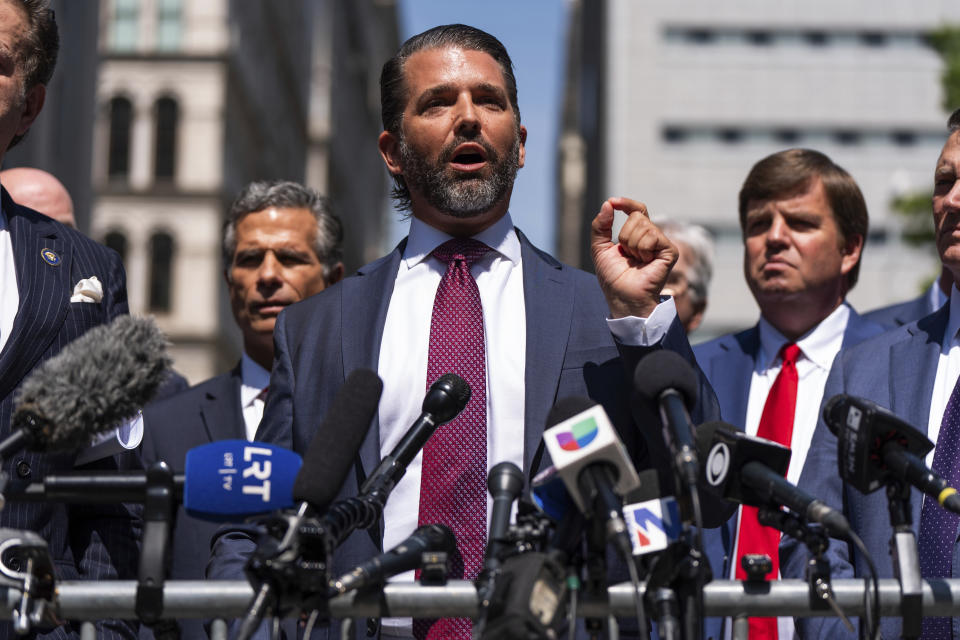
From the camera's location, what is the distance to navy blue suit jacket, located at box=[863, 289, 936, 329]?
21.5 feet

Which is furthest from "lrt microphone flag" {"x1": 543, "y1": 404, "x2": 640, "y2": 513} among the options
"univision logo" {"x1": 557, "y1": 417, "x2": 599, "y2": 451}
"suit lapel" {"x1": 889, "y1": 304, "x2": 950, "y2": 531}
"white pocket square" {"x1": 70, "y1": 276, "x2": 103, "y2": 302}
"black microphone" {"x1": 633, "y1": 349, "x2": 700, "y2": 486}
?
"white pocket square" {"x1": 70, "y1": 276, "x2": 103, "y2": 302}

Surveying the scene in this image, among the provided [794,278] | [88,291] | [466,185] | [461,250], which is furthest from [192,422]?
[794,278]

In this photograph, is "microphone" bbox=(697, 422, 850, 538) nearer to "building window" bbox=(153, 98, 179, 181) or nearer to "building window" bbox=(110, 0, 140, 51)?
"building window" bbox=(153, 98, 179, 181)

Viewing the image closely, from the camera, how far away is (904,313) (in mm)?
6688

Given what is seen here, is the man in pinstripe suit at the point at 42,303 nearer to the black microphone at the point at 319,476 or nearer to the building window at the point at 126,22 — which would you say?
the black microphone at the point at 319,476

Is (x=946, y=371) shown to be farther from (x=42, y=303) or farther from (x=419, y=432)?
(x=42, y=303)

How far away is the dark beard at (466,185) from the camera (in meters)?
4.09

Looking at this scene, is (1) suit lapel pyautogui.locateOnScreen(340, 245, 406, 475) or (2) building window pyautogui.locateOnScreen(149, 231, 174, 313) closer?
(1) suit lapel pyautogui.locateOnScreen(340, 245, 406, 475)

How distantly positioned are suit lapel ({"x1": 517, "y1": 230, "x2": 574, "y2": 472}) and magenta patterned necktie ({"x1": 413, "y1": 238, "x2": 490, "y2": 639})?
0.13 meters

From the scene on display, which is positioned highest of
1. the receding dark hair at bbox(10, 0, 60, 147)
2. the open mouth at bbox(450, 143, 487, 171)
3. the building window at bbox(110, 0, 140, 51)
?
the building window at bbox(110, 0, 140, 51)

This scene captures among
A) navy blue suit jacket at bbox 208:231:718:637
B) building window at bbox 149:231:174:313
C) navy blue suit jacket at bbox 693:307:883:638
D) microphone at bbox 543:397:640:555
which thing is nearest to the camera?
microphone at bbox 543:397:640:555

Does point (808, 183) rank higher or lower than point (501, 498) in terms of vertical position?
higher

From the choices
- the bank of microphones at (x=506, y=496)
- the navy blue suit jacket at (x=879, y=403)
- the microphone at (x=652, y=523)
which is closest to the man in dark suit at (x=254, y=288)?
the navy blue suit jacket at (x=879, y=403)

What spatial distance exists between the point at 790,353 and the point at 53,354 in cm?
298
